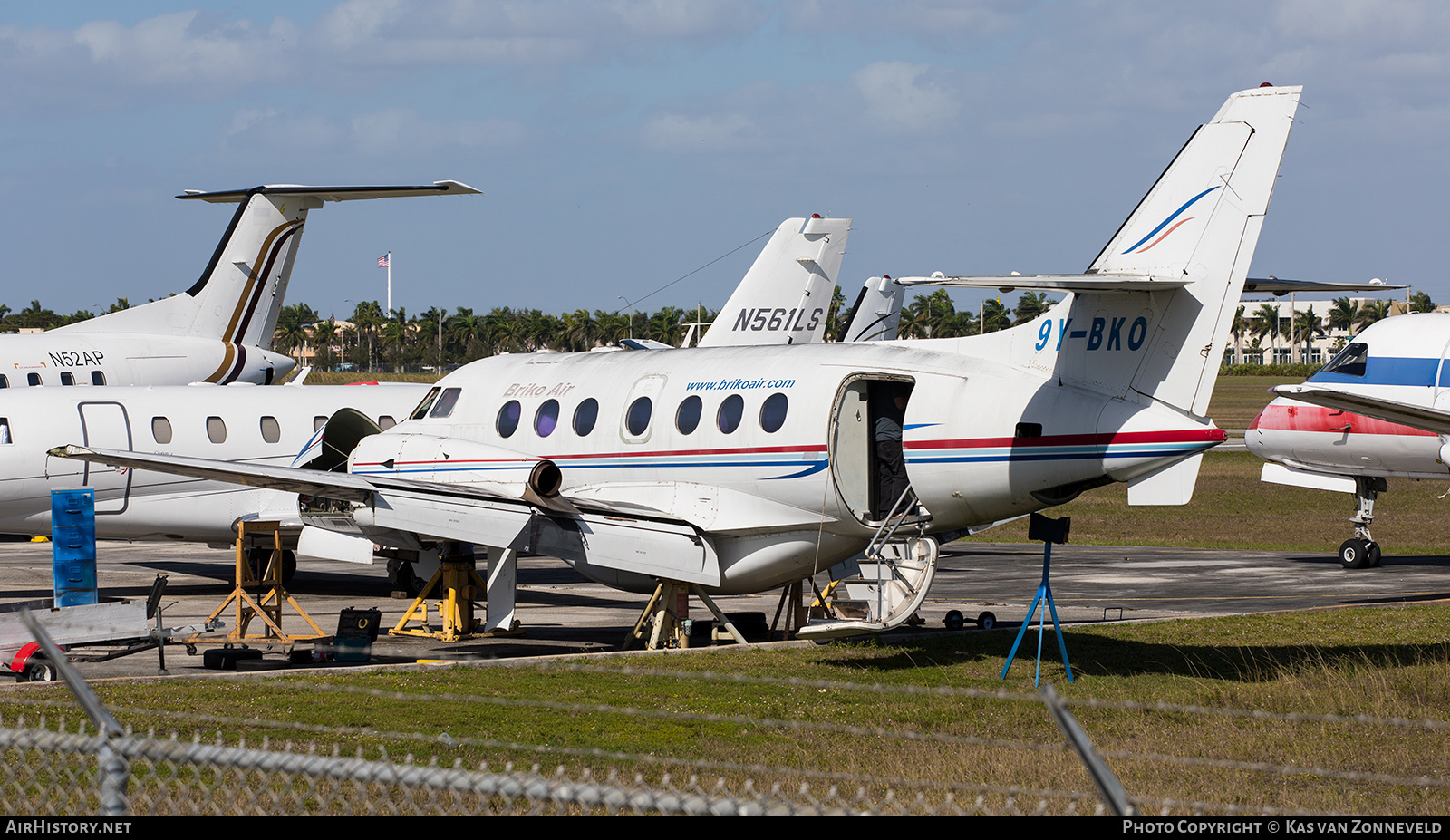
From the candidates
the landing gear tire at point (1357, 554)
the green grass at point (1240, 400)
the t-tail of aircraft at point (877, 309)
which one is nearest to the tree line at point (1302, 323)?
the green grass at point (1240, 400)

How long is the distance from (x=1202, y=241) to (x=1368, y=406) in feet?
7.25

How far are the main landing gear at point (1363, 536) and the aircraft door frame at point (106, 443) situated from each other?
71.2 feet

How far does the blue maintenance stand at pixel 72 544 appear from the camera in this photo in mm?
15523

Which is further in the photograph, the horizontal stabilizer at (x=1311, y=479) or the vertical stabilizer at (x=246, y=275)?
the vertical stabilizer at (x=246, y=275)

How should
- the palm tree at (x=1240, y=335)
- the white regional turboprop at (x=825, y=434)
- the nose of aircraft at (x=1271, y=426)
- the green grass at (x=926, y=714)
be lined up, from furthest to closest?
the palm tree at (x=1240, y=335) → the nose of aircraft at (x=1271, y=426) → the white regional turboprop at (x=825, y=434) → the green grass at (x=926, y=714)

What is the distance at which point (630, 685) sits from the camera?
46.4 ft

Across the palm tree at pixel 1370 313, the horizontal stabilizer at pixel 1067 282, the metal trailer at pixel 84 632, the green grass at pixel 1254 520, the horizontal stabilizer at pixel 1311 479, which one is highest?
the palm tree at pixel 1370 313

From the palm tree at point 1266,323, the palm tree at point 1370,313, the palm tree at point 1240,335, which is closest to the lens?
the palm tree at point 1370,313

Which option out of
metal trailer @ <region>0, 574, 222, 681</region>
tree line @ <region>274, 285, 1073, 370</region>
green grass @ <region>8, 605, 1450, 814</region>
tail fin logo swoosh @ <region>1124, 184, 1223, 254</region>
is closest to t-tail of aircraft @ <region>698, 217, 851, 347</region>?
green grass @ <region>8, 605, 1450, 814</region>

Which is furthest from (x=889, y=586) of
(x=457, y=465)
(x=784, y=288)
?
(x=784, y=288)

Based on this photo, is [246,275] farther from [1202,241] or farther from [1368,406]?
[1368,406]

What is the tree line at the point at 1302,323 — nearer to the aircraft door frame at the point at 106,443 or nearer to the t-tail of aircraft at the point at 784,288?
the t-tail of aircraft at the point at 784,288

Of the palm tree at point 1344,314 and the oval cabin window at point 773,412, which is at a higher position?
the palm tree at point 1344,314

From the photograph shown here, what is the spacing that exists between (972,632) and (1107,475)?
14.8 ft
